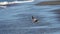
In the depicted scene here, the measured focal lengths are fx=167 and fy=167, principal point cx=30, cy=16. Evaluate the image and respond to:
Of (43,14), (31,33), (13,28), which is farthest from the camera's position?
(43,14)

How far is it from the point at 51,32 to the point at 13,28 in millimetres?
348

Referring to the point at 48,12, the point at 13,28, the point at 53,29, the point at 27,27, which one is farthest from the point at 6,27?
the point at 48,12

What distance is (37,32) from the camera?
1.36 meters

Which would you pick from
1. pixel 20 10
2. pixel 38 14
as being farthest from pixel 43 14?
pixel 20 10

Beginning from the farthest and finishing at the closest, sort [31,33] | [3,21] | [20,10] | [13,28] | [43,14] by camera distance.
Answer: [20,10] < [43,14] < [3,21] < [13,28] < [31,33]

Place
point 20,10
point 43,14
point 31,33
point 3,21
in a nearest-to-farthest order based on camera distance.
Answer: point 31,33, point 3,21, point 43,14, point 20,10

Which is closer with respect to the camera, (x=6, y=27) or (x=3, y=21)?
(x=6, y=27)

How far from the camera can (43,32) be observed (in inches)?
53.6

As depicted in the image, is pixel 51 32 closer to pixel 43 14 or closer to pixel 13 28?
pixel 13 28

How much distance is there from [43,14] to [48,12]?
0.14 m

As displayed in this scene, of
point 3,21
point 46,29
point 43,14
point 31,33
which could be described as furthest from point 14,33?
point 43,14

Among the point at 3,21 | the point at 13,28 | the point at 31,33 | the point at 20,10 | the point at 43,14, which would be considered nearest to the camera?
the point at 31,33

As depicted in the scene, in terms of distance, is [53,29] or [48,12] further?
[48,12]

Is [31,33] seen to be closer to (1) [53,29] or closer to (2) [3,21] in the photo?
(1) [53,29]
